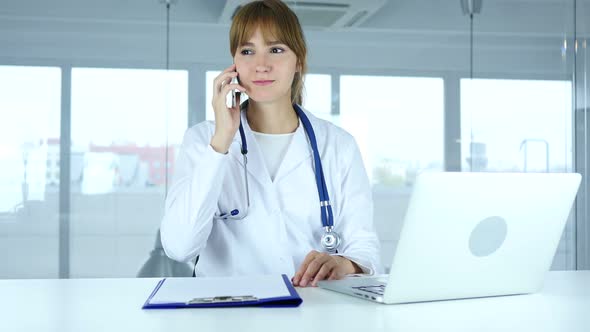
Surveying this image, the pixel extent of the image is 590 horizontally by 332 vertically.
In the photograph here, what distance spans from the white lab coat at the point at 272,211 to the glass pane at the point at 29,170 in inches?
83.4

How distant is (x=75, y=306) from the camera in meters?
1.22

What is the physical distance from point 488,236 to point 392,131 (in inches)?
120

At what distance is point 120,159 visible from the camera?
13.0 ft

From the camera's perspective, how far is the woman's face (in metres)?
2.10

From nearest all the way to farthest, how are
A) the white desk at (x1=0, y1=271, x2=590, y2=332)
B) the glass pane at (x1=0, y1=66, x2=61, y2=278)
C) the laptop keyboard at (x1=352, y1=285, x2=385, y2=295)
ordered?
the white desk at (x1=0, y1=271, x2=590, y2=332), the laptop keyboard at (x1=352, y1=285, x2=385, y2=295), the glass pane at (x1=0, y1=66, x2=61, y2=278)

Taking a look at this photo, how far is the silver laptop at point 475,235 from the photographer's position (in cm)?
114

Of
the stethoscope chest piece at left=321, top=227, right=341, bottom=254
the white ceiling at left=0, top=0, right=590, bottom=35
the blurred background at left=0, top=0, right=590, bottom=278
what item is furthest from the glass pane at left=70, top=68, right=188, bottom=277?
the stethoscope chest piece at left=321, top=227, right=341, bottom=254

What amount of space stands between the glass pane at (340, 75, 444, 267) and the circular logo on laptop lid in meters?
2.93

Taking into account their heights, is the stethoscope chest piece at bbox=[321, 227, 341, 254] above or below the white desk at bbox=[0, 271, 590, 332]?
above

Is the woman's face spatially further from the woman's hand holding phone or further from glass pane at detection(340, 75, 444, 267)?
glass pane at detection(340, 75, 444, 267)

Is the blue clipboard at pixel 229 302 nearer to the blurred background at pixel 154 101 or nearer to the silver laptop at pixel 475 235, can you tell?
the silver laptop at pixel 475 235

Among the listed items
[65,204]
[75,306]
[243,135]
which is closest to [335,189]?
[243,135]

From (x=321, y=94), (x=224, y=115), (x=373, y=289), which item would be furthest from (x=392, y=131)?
(x=373, y=289)

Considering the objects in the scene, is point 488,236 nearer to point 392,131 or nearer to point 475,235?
point 475,235
